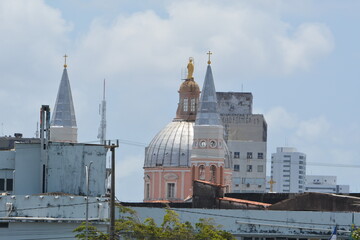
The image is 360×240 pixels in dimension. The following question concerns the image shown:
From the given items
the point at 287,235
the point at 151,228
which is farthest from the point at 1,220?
the point at 287,235

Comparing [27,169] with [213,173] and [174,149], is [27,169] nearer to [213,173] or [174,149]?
[213,173]

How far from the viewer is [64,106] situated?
504 ft

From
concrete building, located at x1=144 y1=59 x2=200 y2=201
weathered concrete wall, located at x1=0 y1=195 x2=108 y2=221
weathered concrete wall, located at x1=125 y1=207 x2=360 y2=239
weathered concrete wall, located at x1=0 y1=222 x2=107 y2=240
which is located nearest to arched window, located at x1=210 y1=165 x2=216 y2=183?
concrete building, located at x1=144 y1=59 x2=200 y2=201

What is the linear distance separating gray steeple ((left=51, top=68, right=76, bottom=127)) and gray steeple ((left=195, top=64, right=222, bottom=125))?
43.1 feet

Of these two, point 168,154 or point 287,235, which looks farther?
point 168,154

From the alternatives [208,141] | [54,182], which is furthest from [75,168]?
[208,141]

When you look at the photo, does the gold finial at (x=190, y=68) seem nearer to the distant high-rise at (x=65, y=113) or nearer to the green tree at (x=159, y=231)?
the distant high-rise at (x=65, y=113)

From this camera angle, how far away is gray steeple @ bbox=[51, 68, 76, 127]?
6038 inches

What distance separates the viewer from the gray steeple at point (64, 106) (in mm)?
153375

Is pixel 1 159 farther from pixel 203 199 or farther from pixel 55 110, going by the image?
pixel 55 110

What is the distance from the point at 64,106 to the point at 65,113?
74 cm

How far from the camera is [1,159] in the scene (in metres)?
79.1

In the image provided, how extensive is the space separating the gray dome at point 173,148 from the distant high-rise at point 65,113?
14.3 metres

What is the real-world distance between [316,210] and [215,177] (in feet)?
220
